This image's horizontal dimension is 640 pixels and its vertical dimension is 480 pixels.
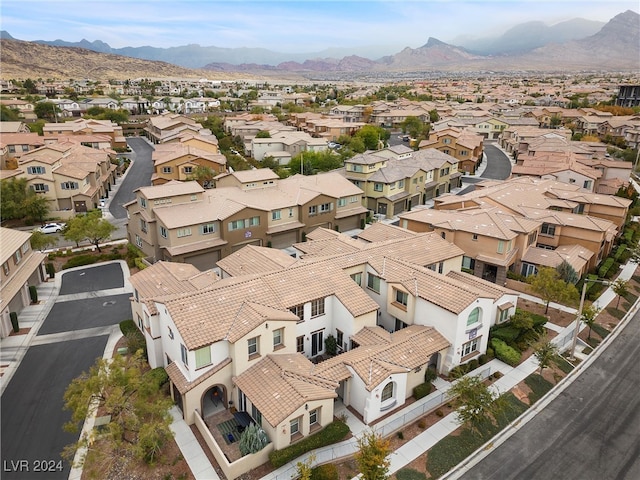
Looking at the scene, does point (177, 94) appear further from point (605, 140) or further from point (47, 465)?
point (47, 465)

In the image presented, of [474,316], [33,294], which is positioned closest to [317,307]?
[474,316]

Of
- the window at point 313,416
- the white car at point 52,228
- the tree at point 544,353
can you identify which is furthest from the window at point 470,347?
the white car at point 52,228

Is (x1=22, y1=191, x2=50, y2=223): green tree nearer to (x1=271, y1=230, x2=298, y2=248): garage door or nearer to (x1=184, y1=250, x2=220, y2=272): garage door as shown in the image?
(x1=184, y1=250, x2=220, y2=272): garage door

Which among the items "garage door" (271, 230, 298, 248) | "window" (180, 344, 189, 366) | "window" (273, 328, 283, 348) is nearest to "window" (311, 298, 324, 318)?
"window" (273, 328, 283, 348)

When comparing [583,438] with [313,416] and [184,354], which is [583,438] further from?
[184,354]

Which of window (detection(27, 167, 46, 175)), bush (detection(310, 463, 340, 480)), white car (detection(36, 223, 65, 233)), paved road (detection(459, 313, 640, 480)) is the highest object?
window (detection(27, 167, 46, 175))

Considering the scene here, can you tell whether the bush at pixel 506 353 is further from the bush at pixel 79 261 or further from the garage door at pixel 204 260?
the bush at pixel 79 261

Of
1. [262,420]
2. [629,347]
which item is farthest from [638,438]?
[262,420]
